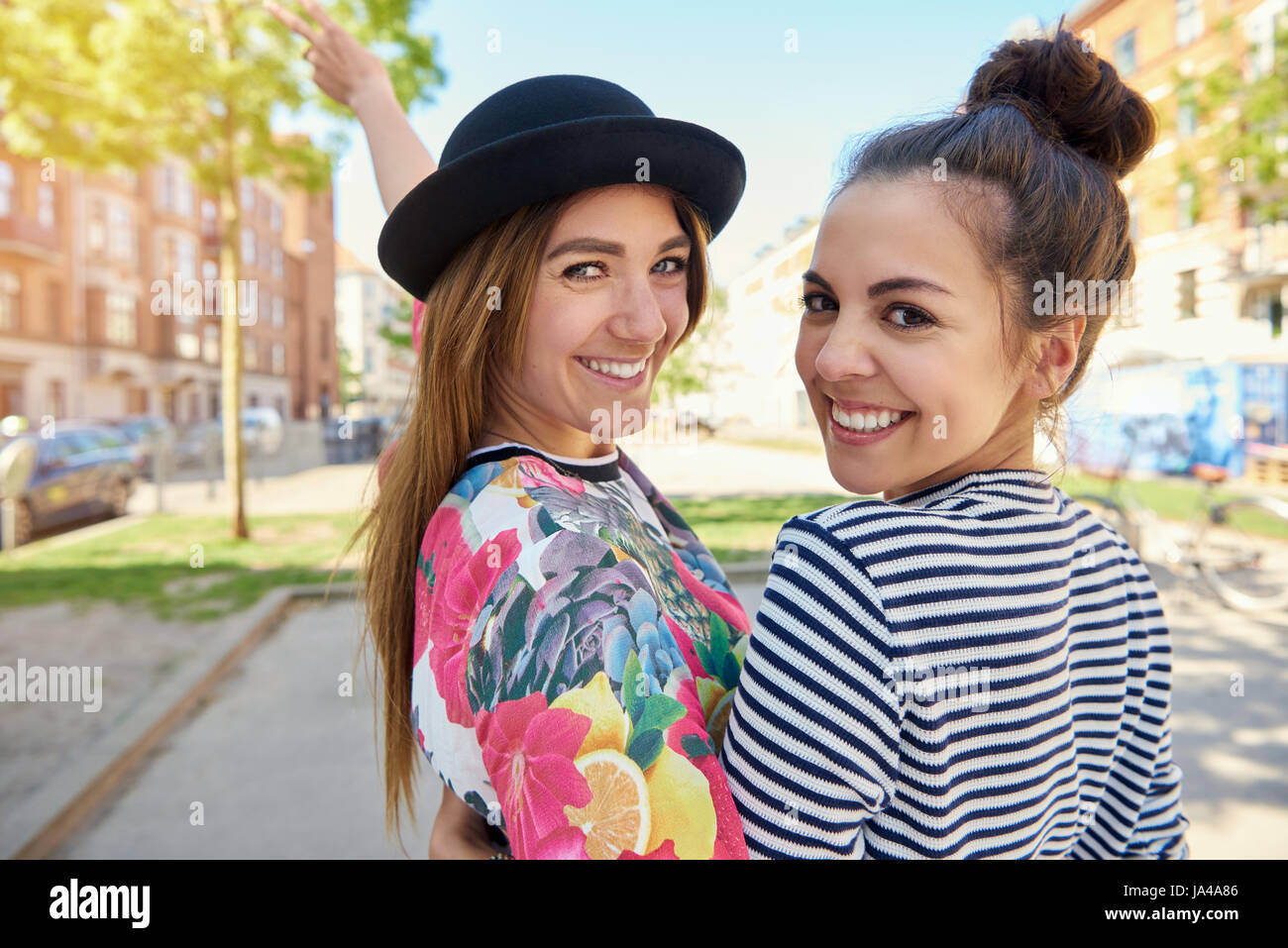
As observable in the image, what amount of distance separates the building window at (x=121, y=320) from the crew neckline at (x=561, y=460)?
118ft

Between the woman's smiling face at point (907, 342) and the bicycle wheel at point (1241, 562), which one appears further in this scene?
the bicycle wheel at point (1241, 562)

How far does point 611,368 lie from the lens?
1.20 meters

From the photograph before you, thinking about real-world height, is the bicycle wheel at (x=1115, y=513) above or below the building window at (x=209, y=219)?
below

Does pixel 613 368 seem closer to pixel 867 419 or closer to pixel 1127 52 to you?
pixel 867 419

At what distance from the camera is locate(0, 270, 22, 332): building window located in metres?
25.5

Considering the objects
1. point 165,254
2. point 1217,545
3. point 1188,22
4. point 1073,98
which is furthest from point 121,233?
point 1073,98

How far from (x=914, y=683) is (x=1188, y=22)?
1877 centimetres

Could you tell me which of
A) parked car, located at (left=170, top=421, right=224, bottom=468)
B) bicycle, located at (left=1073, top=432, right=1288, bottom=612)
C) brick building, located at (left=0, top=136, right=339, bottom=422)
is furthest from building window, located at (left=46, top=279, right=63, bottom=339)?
bicycle, located at (left=1073, top=432, right=1288, bottom=612)

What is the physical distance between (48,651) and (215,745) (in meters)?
2.28

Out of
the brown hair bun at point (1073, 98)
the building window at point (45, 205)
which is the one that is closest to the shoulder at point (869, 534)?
the brown hair bun at point (1073, 98)

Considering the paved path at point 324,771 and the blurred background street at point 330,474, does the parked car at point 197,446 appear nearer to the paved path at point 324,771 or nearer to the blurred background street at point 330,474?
the blurred background street at point 330,474

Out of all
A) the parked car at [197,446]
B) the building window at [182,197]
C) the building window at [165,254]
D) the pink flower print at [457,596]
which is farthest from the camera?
the building window at [182,197]

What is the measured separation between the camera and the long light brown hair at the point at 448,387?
114 cm
